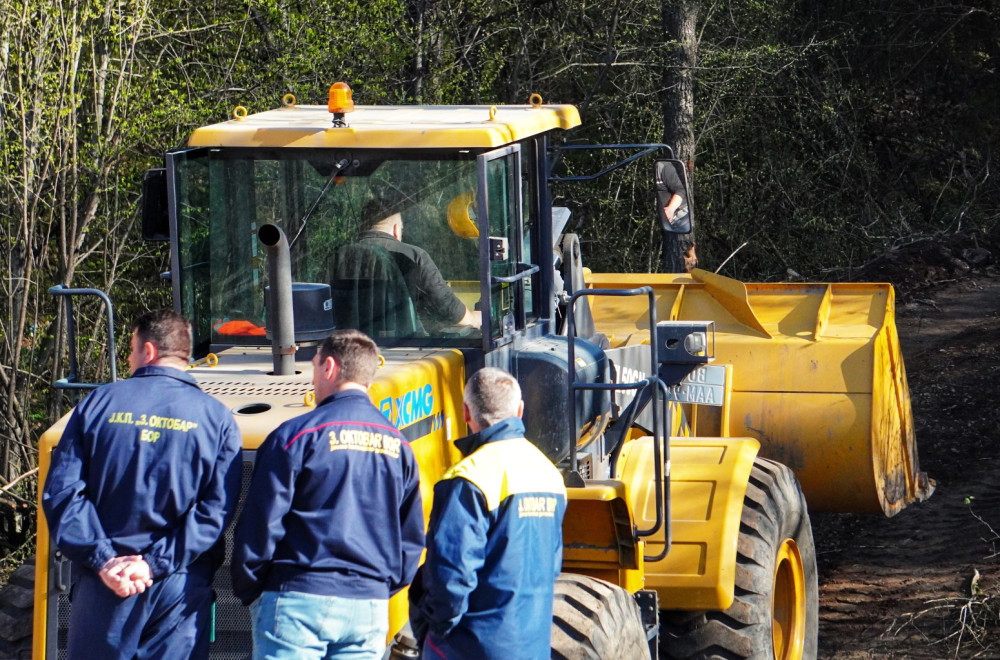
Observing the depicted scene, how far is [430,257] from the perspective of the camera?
519 cm

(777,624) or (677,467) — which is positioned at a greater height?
(677,467)

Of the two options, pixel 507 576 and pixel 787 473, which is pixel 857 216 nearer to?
pixel 787 473

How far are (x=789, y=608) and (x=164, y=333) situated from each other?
3.90 meters

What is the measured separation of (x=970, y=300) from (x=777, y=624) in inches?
304

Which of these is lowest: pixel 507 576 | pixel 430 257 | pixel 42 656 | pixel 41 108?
pixel 42 656

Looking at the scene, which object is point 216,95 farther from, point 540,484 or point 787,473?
point 540,484

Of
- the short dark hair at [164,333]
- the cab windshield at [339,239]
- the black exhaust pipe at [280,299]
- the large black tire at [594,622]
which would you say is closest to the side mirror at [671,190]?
the cab windshield at [339,239]

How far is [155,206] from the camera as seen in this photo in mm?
5395

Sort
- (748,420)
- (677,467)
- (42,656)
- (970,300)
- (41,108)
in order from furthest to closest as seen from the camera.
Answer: (970,300)
(41,108)
(748,420)
(677,467)
(42,656)

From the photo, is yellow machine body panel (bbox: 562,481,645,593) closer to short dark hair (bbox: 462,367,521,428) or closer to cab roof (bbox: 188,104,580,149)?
short dark hair (bbox: 462,367,521,428)

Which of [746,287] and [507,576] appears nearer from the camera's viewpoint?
[507,576]

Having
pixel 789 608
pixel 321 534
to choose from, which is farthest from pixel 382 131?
pixel 789 608

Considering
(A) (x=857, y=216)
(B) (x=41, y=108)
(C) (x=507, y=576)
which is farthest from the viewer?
(A) (x=857, y=216)

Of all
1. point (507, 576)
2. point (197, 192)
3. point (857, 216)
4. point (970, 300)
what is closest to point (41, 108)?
point (197, 192)
